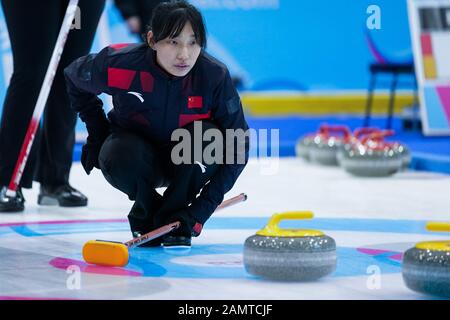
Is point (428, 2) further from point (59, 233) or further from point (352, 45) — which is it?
point (59, 233)

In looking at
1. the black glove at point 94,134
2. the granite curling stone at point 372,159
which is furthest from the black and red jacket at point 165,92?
the granite curling stone at point 372,159

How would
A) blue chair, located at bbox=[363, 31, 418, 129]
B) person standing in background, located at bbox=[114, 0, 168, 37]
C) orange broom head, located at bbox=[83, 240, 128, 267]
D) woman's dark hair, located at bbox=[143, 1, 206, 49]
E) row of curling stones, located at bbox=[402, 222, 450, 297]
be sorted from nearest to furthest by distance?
row of curling stones, located at bbox=[402, 222, 450, 297]
orange broom head, located at bbox=[83, 240, 128, 267]
woman's dark hair, located at bbox=[143, 1, 206, 49]
person standing in background, located at bbox=[114, 0, 168, 37]
blue chair, located at bbox=[363, 31, 418, 129]

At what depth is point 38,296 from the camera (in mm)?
2414

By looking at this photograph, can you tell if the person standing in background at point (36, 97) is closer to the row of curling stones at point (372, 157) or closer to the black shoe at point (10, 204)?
the black shoe at point (10, 204)

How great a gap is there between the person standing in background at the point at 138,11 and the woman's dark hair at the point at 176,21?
108cm

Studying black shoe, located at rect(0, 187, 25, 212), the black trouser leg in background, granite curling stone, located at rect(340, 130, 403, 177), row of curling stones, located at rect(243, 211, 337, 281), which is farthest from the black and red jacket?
granite curling stone, located at rect(340, 130, 403, 177)

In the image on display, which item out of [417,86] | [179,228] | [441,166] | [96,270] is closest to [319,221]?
[179,228]

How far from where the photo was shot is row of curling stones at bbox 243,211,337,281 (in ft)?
8.38

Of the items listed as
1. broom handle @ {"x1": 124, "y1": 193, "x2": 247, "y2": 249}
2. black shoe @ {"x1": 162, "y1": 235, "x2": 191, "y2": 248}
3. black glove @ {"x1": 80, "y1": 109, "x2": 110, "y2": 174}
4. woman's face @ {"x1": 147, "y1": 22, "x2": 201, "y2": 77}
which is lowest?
black shoe @ {"x1": 162, "y1": 235, "x2": 191, "y2": 248}

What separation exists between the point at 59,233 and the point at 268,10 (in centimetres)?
530

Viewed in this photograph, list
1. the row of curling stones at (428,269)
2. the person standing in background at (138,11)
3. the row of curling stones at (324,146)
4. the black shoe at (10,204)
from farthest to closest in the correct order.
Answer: the row of curling stones at (324,146) → the person standing in background at (138,11) → the black shoe at (10,204) → the row of curling stones at (428,269)

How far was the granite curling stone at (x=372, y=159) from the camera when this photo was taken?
17.4 feet

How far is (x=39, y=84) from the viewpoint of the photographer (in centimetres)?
411

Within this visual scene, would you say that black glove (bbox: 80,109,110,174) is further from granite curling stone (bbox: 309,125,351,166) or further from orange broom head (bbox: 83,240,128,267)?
granite curling stone (bbox: 309,125,351,166)
